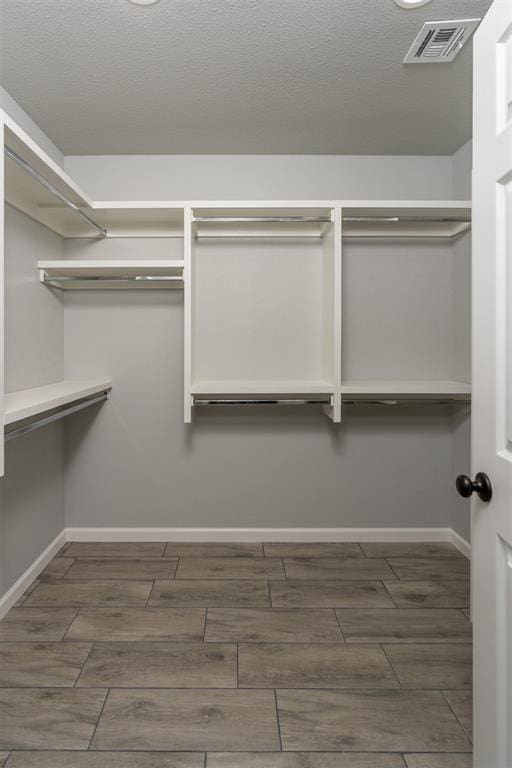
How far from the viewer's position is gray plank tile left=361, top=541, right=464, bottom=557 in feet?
9.49

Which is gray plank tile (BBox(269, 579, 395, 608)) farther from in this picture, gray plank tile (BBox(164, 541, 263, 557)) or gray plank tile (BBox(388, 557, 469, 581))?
gray plank tile (BBox(164, 541, 263, 557))

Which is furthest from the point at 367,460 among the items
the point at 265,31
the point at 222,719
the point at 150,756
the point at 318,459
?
the point at 265,31

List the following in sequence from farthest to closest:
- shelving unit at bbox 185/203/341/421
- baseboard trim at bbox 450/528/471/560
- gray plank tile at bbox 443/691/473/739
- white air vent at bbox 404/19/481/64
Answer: shelving unit at bbox 185/203/341/421
baseboard trim at bbox 450/528/471/560
white air vent at bbox 404/19/481/64
gray plank tile at bbox 443/691/473/739

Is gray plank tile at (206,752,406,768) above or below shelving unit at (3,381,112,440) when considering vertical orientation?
below

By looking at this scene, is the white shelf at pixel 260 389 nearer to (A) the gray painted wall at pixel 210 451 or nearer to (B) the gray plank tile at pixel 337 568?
(A) the gray painted wall at pixel 210 451

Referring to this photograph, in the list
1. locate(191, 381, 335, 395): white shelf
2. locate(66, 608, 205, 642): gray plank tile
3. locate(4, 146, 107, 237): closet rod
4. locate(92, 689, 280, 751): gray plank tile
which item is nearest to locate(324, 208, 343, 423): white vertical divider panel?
locate(191, 381, 335, 395): white shelf

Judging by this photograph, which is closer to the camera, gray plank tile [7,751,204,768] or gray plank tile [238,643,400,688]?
gray plank tile [7,751,204,768]

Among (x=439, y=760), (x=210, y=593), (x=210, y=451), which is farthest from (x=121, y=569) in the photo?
(x=439, y=760)

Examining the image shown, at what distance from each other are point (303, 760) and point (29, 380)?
2.00 metres

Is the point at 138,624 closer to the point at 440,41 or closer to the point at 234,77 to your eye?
the point at 234,77

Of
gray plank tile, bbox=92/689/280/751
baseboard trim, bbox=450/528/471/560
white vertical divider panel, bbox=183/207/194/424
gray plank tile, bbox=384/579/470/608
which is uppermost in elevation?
white vertical divider panel, bbox=183/207/194/424

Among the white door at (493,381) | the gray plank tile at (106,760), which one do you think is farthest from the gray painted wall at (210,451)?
the white door at (493,381)

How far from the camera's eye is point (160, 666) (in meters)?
1.85

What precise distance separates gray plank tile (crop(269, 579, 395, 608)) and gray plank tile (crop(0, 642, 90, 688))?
863 mm
